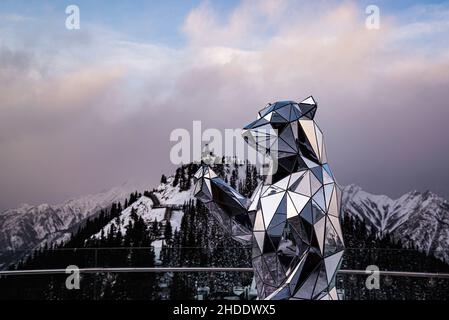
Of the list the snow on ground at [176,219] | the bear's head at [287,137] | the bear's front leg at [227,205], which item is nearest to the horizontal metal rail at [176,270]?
the bear's front leg at [227,205]

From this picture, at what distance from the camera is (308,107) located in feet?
24.4

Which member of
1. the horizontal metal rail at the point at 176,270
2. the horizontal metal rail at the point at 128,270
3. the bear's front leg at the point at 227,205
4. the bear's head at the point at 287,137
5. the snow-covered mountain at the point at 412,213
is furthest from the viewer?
the snow-covered mountain at the point at 412,213

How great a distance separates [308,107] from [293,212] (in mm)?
1708

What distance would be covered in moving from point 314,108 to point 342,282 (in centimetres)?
499

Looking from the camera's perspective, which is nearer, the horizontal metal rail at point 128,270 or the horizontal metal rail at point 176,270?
the horizontal metal rail at point 176,270

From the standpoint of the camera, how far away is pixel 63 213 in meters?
25.9

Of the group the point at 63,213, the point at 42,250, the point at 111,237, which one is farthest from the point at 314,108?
the point at 63,213

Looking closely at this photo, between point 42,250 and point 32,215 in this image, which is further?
point 32,215

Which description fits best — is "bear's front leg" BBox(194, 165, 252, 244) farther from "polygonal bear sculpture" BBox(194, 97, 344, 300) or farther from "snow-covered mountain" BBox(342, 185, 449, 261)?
"snow-covered mountain" BBox(342, 185, 449, 261)

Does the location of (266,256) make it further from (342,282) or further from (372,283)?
(372,283)

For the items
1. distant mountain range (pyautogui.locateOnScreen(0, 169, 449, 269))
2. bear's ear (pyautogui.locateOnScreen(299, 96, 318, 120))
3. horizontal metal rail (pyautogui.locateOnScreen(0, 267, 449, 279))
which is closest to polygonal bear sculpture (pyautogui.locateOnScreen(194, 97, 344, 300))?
bear's ear (pyautogui.locateOnScreen(299, 96, 318, 120))

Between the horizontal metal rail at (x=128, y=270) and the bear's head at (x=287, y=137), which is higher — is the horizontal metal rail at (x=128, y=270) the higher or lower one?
the lower one

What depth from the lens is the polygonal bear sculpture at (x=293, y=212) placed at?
6.73 metres

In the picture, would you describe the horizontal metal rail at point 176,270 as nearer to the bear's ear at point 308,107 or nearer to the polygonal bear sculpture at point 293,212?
the polygonal bear sculpture at point 293,212
